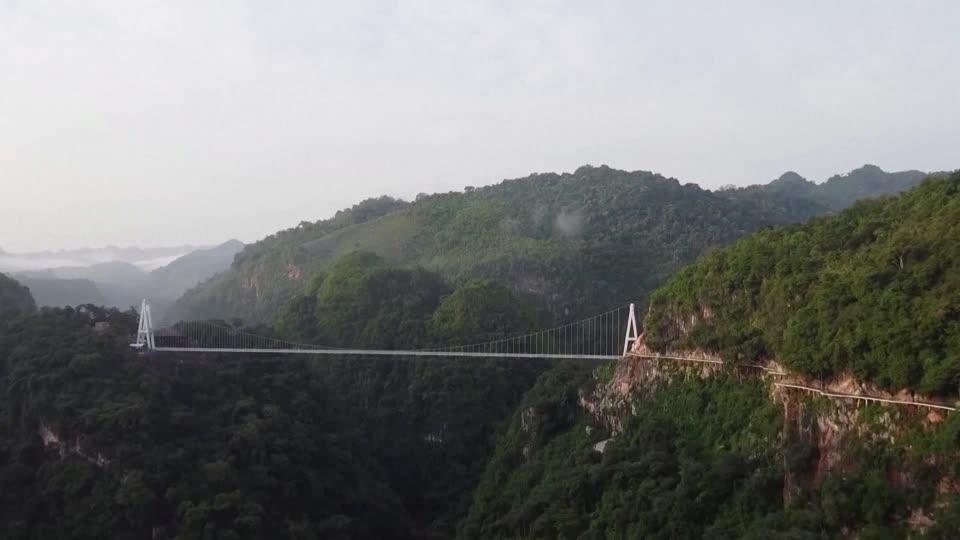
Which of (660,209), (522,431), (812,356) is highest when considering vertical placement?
(660,209)

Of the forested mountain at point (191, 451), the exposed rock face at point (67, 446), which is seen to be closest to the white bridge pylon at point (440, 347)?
the forested mountain at point (191, 451)

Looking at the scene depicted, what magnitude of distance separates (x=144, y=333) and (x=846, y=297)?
20.2 metres

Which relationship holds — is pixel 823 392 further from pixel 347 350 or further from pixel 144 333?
pixel 144 333

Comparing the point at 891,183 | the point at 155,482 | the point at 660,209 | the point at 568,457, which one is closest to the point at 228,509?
the point at 155,482

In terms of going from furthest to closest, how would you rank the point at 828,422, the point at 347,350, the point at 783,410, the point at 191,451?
1. the point at 347,350
2. the point at 191,451
3. the point at 783,410
4. the point at 828,422

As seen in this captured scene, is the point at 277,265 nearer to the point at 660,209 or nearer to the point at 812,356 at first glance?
the point at 660,209

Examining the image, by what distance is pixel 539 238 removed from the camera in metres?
50.2

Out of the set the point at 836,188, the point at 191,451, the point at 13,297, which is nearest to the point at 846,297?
the point at 191,451

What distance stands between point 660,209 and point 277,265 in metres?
22.5

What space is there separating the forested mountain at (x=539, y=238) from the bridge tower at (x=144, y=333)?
1627 centimetres

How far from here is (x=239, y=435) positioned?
2342 centimetres

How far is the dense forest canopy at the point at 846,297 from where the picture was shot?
41.1ft

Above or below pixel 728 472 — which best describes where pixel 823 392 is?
above

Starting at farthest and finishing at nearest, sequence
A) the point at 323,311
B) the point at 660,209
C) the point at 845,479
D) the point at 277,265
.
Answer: the point at 277,265 → the point at 660,209 → the point at 323,311 → the point at 845,479
